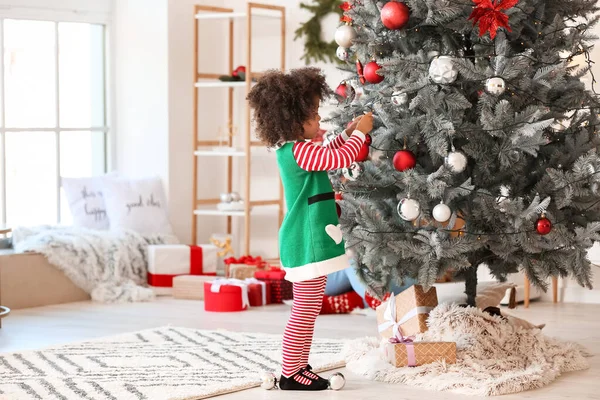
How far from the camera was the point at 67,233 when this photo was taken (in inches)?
191

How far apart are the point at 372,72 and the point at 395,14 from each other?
0.21m

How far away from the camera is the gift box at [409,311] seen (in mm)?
3180

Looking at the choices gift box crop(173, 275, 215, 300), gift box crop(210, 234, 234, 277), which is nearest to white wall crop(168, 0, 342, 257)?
gift box crop(210, 234, 234, 277)

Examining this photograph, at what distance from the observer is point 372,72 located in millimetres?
3061

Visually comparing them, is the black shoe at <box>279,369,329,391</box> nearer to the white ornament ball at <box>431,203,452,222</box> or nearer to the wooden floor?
the wooden floor

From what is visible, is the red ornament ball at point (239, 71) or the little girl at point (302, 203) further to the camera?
the red ornament ball at point (239, 71)

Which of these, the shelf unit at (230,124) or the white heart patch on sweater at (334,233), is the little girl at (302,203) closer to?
the white heart patch on sweater at (334,233)

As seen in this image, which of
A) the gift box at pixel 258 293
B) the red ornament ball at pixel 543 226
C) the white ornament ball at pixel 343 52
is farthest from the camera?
the gift box at pixel 258 293

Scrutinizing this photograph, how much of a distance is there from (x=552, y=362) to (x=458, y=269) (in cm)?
46

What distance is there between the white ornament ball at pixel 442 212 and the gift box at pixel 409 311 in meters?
0.36

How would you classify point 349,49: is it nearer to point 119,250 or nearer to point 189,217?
point 119,250

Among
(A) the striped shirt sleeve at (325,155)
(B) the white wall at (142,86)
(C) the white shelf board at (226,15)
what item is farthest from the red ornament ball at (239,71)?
(A) the striped shirt sleeve at (325,155)

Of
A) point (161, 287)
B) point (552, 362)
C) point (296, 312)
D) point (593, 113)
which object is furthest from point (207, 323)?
point (593, 113)

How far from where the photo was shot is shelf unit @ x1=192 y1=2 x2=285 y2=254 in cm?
519
